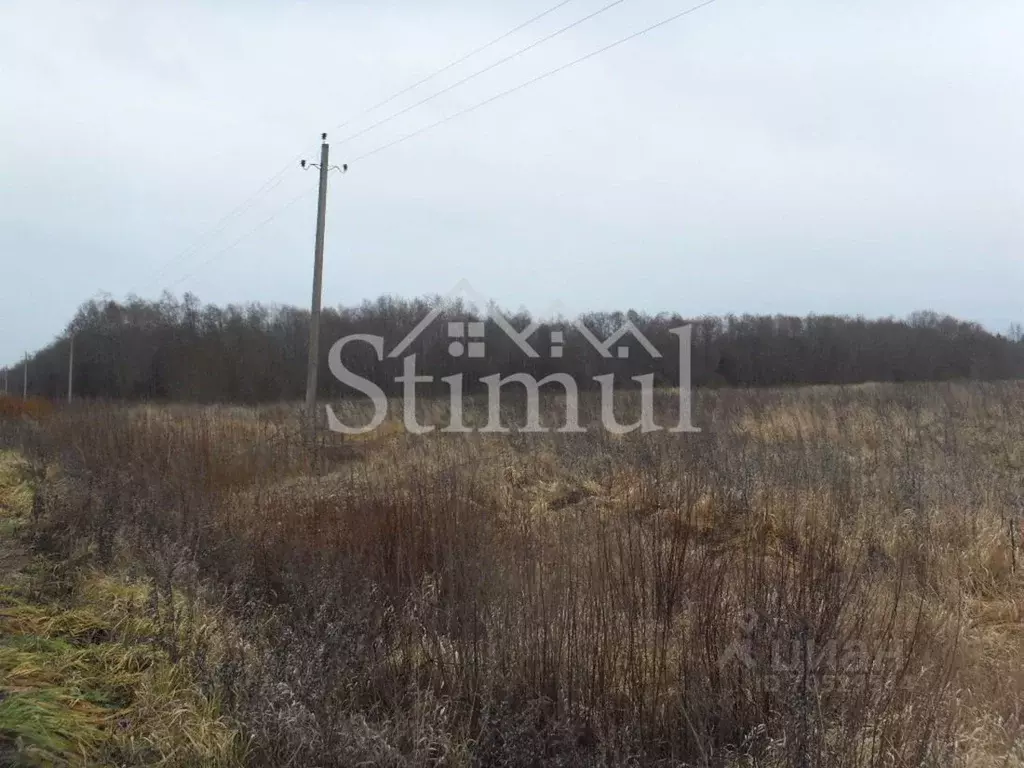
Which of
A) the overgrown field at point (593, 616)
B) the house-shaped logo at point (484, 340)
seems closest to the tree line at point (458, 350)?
→ the house-shaped logo at point (484, 340)

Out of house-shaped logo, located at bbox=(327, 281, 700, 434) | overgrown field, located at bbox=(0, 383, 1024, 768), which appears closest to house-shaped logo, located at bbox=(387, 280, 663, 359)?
house-shaped logo, located at bbox=(327, 281, 700, 434)

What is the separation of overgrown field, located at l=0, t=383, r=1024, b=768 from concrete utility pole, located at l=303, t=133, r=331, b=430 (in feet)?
19.1

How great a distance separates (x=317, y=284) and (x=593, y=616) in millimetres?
10394

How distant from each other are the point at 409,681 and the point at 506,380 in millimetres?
14537

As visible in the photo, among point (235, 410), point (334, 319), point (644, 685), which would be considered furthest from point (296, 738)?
point (334, 319)

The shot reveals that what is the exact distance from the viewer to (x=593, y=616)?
301 centimetres

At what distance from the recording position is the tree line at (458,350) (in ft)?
61.6

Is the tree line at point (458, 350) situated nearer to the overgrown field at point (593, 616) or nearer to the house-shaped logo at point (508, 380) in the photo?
the house-shaped logo at point (508, 380)

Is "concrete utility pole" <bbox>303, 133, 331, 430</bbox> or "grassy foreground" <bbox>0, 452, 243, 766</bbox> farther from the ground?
"concrete utility pole" <bbox>303, 133, 331, 430</bbox>

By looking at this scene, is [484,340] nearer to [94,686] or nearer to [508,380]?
[508,380]

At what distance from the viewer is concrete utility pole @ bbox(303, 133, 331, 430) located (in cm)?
1226

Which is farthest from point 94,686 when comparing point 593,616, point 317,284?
point 317,284

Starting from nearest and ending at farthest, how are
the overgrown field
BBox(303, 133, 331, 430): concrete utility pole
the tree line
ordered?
the overgrown field → BBox(303, 133, 331, 430): concrete utility pole → the tree line

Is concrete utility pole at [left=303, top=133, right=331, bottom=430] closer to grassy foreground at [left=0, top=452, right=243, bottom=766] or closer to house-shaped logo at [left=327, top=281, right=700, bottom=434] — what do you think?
house-shaped logo at [left=327, top=281, right=700, bottom=434]
